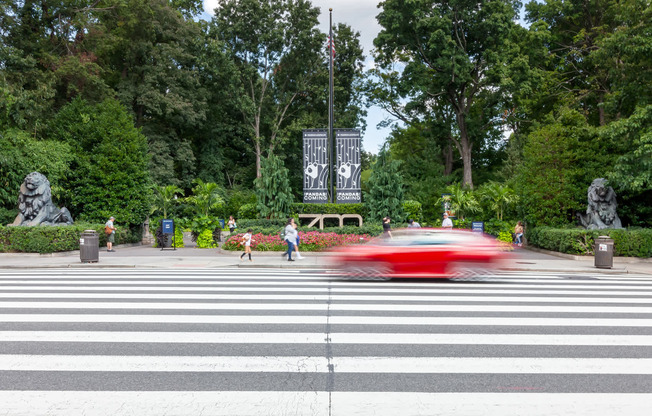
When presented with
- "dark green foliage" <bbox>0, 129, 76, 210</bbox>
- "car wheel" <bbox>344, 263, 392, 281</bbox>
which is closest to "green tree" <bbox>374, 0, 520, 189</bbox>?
"dark green foliage" <bbox>0, 129, 76, 210</bbox>

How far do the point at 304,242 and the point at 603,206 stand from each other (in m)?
12.7

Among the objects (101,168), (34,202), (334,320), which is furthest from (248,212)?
(334,320)

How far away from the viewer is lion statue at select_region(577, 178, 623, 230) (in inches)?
835

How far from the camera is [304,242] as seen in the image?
2147cm

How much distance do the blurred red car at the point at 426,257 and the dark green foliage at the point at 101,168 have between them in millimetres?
22064

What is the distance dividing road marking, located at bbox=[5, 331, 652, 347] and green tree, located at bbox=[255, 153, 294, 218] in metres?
18.9

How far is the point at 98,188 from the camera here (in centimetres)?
2962

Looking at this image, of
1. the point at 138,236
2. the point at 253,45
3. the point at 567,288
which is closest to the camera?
the point at 567,288

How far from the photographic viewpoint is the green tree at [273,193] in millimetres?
25469

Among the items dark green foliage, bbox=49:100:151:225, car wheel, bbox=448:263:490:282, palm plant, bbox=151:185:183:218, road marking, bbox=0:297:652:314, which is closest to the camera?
road marking, bbox=0:297:652:314

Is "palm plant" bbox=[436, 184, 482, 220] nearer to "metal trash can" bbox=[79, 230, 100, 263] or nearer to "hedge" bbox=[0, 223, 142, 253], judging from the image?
"metal trash can" bbox=[79, 230, 100, 263]
